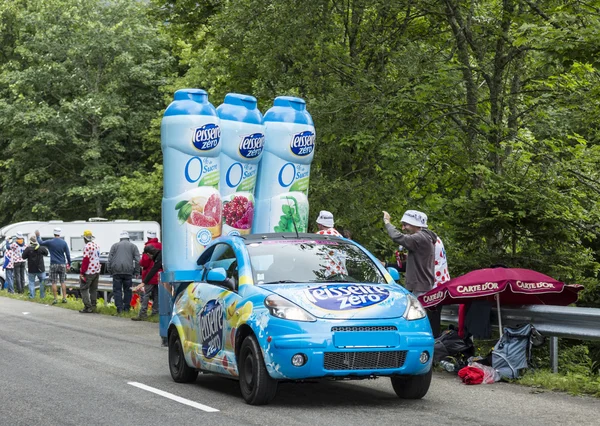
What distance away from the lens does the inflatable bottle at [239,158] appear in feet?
50.0

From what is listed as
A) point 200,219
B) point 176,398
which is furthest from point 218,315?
point 200,219

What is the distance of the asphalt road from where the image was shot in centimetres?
868

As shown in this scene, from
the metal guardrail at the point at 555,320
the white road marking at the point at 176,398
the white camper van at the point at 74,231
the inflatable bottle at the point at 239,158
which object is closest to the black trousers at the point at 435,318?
the metal guardrail at the point at 555,320

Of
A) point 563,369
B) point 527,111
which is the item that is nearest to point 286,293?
point 563,369

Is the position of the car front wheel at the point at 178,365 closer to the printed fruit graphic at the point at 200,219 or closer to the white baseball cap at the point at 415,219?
the printed fruit graphic at the point at 200,219

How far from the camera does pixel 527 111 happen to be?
68.8ft

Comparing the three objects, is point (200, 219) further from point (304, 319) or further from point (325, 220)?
point (304, 319)

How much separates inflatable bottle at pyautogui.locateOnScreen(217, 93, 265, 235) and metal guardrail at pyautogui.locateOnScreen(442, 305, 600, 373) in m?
4.37

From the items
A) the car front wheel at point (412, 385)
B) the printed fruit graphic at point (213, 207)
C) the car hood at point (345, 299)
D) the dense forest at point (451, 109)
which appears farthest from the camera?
the dense forest at point (451, 109)

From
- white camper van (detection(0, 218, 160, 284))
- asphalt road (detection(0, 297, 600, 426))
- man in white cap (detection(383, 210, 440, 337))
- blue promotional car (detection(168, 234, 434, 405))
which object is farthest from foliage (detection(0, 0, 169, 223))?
blue promotional car (detection(168, 234, 434, 405))

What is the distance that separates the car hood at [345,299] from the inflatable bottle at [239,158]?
18.1 ft

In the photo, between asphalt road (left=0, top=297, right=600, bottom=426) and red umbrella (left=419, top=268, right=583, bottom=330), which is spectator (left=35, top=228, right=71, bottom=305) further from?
red umbrella (left=419, top=268, right=583, bottom=330)

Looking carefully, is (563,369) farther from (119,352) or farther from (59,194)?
(59,194)

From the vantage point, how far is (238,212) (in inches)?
606
